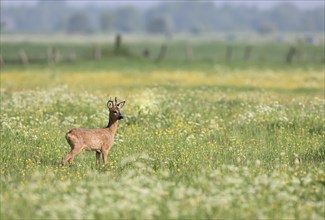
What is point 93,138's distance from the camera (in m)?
14.4

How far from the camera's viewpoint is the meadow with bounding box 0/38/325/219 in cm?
1003

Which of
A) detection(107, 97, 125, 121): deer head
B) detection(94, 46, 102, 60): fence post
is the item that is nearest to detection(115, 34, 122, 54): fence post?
detection(94, 46, 102, 60): fence post

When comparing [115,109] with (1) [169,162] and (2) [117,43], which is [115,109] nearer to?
(1) [169,162]

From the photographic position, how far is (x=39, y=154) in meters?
15.8

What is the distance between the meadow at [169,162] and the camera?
10031 mm

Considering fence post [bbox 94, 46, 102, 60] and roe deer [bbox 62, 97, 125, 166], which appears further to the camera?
fence post [bbox 94, 46, 102, 60]

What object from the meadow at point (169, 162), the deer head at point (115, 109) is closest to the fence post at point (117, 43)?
the meadow at point (169, 162)

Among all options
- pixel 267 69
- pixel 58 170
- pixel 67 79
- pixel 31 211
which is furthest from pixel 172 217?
pixel 267 69

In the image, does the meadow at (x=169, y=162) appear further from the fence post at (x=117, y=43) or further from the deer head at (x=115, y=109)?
the fence post at (x=117, y=43)

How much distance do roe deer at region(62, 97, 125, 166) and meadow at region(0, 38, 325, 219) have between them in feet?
0.96

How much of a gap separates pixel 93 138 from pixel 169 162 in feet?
5.37

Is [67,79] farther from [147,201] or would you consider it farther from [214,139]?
[147,201]

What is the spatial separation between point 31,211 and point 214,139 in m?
8.93

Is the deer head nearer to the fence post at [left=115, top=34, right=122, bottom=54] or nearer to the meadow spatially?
the meadow
